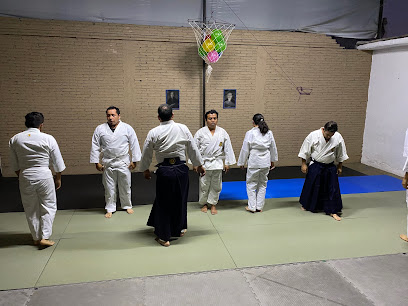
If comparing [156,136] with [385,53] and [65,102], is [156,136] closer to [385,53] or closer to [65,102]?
[65,102]

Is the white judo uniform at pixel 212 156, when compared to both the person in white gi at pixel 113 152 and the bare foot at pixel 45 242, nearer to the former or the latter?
the person in white gi at pixel 113 152

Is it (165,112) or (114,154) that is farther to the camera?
(114,154)

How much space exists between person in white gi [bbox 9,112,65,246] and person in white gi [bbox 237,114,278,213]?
2.67 m

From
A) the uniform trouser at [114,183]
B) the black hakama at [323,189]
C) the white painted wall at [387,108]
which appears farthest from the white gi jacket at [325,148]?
the white painted wall at [387,108]

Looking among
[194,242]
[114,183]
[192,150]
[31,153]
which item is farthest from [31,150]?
[194,242]

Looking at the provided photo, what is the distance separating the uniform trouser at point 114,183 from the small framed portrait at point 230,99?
3429mm

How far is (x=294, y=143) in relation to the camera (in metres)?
8.02

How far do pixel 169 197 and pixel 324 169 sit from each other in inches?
97.3

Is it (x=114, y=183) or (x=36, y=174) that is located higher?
(x=36, y=174)

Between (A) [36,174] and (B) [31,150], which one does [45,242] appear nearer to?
(A) [36,174]

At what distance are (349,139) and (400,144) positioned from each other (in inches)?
50.7

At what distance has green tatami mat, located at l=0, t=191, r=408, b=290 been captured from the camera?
3.38 metres

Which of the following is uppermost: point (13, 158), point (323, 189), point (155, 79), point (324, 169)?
point (155, 79)

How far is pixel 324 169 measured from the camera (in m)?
4.86
